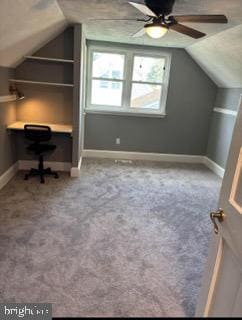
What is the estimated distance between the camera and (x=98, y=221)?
2734 millimetres

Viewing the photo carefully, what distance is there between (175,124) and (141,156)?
3.28 feet

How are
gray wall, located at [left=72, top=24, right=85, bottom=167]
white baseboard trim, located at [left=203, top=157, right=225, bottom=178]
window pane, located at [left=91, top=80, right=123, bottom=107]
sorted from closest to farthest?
gray wall, located at [left=72, top=24, right=85, bottom=167] → white baseboard trim, located at [left=203, top=157, right=225, bottom=178] → window pane, located at [left=91, top=80, right=123, bottom=107]

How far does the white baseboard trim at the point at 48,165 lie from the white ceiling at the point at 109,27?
5.15 feet

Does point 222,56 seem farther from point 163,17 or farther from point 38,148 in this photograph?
point 38,148

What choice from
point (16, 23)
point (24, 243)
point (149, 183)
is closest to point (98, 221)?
point (24, 243)

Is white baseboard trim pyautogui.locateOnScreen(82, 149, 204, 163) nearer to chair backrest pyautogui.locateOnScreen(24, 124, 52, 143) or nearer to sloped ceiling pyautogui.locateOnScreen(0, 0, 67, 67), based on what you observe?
chair backrest pyautogui.locateOnScreen(24, 124, 52, 143)

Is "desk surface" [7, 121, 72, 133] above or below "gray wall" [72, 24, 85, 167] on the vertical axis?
below

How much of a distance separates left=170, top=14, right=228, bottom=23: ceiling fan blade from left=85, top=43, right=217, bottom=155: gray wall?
106 inches

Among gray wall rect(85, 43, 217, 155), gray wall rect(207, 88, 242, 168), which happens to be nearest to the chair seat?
gray wall rect(85, 43, 217, 155)

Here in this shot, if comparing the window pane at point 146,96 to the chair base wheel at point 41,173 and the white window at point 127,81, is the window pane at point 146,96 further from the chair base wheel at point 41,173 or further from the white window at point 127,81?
the chair base wheel at point 41,173

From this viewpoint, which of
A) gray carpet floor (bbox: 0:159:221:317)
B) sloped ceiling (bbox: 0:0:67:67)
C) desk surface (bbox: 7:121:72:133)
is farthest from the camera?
desk surface (bbox: 7:121:72:133)

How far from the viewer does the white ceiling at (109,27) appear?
2404 millimetres

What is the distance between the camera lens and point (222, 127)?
4711 mm

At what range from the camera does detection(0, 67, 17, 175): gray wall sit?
3387mm
